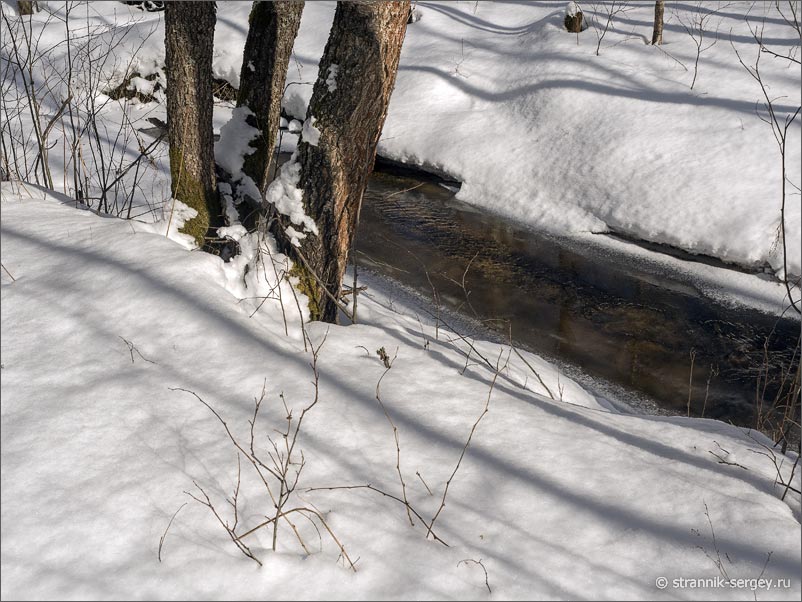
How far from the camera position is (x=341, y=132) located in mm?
3943

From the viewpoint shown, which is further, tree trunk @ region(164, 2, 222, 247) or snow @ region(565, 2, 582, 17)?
snow @ region(565, 2, 582, 17)

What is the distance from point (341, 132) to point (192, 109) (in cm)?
115

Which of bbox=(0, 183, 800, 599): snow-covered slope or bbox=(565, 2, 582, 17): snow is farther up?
bbox=(565, 2, 582, 17): snow

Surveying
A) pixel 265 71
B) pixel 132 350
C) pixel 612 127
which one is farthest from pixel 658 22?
pixel 132 350

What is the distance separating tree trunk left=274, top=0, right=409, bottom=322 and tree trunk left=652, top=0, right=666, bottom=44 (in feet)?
19.5

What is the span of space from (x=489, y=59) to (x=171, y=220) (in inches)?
254

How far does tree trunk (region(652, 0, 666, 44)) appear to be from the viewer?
8711 millimetres

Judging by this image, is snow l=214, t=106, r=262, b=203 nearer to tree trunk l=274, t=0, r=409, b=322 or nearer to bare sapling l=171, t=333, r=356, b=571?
tree trunk l=274, t=0, r=409, b=322

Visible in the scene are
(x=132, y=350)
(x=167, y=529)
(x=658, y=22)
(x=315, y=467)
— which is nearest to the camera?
(x=167, y=529)

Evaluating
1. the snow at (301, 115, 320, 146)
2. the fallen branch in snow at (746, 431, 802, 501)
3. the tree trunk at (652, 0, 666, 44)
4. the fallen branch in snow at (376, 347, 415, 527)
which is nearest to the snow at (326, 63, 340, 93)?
the snow at (301, 115, 320, 146)

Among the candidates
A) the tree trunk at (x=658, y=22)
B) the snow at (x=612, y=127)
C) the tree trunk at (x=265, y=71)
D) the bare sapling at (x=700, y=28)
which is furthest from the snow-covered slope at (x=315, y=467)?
the tree trunk at (x=658, y=22)

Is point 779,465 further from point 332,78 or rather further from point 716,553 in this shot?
point 332,78

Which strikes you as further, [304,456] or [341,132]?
[341,132]

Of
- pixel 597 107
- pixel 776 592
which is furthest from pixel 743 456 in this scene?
pixel 597 107
